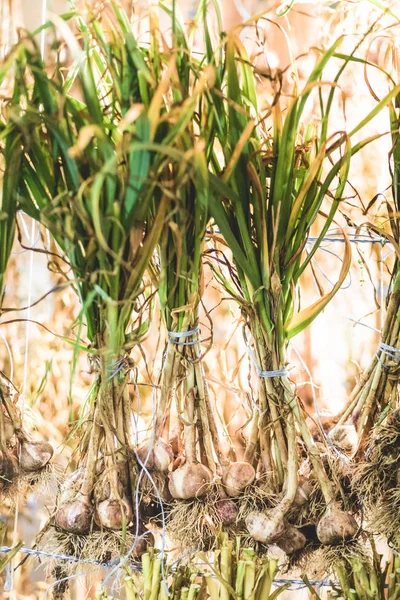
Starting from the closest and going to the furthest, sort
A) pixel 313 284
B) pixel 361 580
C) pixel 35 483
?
pixel 361 580 → pixel 35 483 → pixel 313 284

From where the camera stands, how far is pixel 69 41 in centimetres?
90

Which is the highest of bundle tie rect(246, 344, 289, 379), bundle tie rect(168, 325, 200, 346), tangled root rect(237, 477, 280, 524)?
bundle tie rect(168, 325, 200, 346)

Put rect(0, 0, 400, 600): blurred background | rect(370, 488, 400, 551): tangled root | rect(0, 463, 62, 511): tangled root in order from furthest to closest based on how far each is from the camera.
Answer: rect(0, 0, 400, 600): blurred background → rect(0, 463, 62, 511): tangled root → rect(370, 488, 400, 551): tangled root

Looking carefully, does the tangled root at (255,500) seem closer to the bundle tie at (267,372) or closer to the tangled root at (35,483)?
the bundle tie at (267,372)

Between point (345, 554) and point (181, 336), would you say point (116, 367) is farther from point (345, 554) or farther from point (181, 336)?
point (345, 554)

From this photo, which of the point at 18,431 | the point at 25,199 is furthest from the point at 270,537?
the point at 25,199

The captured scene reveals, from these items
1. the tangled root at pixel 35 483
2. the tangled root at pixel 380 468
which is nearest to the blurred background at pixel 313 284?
the tangled root at pixel 35 483

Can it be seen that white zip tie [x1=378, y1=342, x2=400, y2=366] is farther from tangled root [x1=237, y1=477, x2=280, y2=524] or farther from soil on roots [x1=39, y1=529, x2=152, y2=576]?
soil on roots [x1=39, y1=529, x2=152, y2=576]

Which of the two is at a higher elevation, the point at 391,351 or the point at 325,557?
the point at 391,351

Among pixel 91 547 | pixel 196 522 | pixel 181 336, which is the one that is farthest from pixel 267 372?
pixel 91 547

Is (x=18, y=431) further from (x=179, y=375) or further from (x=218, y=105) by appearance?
(x=218, y=105)

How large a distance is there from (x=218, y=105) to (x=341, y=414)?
58 centimetres

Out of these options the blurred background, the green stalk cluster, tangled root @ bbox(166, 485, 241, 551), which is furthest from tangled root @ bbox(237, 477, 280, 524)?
the blurred background

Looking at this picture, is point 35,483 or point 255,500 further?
point 35,483
